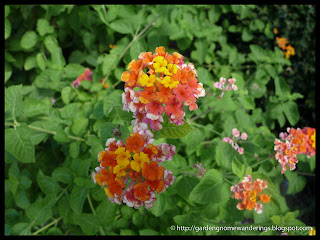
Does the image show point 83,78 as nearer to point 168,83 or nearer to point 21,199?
point 21,199

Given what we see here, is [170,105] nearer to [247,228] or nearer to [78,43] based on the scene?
[247,228]

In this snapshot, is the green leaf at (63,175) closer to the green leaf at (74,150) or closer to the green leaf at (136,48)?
the green leaf at (74,150)

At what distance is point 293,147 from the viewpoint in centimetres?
126

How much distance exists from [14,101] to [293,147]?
1410 mm

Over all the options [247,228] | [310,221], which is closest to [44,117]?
[247,228]

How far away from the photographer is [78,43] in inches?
89.4

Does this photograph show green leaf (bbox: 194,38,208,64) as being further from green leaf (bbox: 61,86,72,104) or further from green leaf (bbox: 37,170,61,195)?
green leaf (bbox: 37,170,61,195)

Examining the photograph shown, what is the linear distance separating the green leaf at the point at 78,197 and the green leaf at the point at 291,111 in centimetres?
142

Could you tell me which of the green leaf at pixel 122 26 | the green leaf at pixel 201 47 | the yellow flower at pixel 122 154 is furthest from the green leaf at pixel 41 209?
the green leaf at pixel 201 47

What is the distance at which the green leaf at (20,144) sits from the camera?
4.07 feet

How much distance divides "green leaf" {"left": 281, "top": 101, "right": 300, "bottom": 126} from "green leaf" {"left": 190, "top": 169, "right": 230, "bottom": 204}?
979mm

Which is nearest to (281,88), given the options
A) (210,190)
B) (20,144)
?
(210,190)

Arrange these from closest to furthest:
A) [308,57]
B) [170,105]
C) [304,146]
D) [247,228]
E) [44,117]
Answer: [170,105] → [247,228] → [304,146] → [44,117] → [308,57]

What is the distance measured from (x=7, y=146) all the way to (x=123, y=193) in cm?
76
